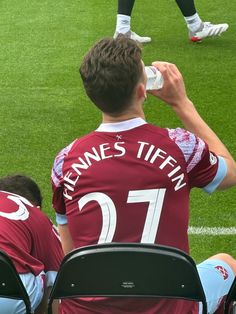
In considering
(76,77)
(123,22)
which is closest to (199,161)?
(76,77)

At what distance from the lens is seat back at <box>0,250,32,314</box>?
2426 mm

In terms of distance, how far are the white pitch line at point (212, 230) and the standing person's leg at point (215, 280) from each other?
110cm

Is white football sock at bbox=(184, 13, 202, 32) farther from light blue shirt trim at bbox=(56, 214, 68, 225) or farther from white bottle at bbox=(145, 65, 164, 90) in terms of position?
light blue shirt trim at bbox=(56, 214, 68, 225)

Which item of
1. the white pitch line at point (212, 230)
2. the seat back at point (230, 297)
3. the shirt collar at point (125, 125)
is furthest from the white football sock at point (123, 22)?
the seat back at point (230, 297)

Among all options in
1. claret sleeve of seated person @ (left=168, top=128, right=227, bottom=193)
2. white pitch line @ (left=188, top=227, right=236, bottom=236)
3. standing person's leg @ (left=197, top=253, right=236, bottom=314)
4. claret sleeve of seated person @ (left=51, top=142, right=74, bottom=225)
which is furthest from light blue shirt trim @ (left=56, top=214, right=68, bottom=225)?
white pitch line @ (left=188, top=227, right=236, bottom=236)

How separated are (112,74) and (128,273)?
70cm

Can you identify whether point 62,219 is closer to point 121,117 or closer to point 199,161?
point 121,117

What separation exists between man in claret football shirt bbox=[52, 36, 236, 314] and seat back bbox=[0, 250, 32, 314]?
0.67 ft

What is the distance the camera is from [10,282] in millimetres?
2486

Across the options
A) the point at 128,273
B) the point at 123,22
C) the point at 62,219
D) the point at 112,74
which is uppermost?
the point at 112,74

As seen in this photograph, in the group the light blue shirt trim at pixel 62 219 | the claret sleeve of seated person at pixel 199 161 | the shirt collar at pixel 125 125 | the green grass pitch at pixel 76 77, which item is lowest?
the green grass pitch at pixel 76 77

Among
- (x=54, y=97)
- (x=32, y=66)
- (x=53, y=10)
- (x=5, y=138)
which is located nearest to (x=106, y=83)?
(x=5, y=138)

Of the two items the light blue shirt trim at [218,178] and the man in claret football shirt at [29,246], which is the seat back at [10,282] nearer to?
the man in claret football shirt at [29,246]

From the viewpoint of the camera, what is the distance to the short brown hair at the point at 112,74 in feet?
8.53
